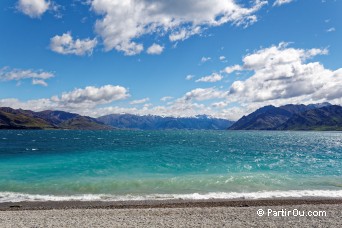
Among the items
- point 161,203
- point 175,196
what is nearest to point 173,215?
point 161,203

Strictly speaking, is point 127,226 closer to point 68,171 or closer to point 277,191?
point 277,191

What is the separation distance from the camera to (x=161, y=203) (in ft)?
98.0

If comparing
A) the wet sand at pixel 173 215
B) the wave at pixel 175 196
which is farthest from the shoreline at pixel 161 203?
the wave at pixel 175 196

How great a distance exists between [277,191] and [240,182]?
6.33m

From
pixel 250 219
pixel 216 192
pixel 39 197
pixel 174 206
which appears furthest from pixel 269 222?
pixel 39 197

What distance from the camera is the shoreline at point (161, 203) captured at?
28.3m

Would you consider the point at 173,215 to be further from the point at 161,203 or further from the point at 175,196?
the point at 175,196

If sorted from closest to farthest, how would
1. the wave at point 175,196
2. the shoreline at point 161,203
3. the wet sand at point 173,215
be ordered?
the wet sand at point 173,215 → the shoreline at point 161,203 → the wave at point 175,196

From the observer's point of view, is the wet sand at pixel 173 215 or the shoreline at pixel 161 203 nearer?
the wet sand at pixel 173 215

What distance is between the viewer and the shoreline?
92.9ft

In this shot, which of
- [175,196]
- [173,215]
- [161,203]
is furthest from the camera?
[175,196]

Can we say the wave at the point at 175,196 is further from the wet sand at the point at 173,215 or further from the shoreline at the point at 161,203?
the wet sand at the point at 173,215

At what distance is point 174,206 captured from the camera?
28141mm

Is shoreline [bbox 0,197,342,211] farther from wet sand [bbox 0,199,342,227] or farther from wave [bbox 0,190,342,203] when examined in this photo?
wave [bbox 0,190,342,203]
